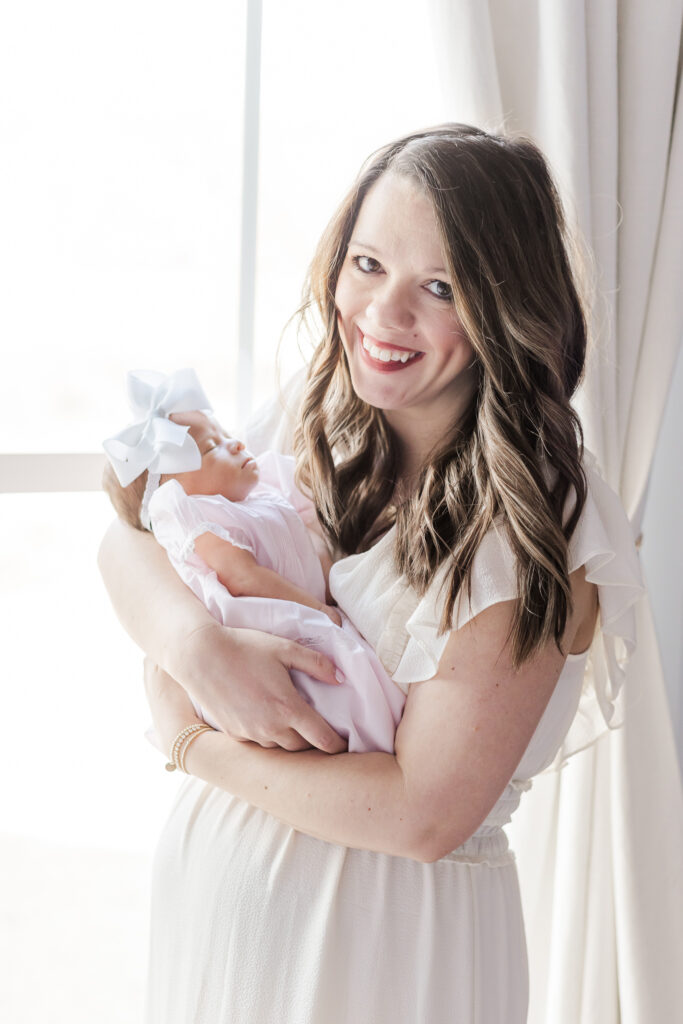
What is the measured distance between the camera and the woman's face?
47.9 inches

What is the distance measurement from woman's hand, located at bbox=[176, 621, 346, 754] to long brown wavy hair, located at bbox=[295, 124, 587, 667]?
7.9 inches

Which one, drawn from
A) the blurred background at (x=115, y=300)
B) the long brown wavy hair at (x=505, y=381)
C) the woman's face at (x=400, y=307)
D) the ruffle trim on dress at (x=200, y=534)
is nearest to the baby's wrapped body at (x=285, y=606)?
the ruffle trim on dress at (x=200, y=534)

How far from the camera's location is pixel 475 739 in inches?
42.7

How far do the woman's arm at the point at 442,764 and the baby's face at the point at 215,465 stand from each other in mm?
435

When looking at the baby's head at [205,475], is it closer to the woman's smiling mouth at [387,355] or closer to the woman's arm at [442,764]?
the woman's smiling mouth at [387,355]

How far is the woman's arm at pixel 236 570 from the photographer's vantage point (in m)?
1.25

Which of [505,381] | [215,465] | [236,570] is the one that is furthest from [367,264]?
[236,570]

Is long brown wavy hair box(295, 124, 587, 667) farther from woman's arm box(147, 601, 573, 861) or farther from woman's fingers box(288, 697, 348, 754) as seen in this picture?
woman's fingers box(288, 697, 348, 754)

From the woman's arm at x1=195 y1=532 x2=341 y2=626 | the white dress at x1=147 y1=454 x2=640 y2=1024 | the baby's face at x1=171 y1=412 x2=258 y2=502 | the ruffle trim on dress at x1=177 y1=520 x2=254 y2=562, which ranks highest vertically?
the baby's face at x1=171 y1=412 x2=258 y2=502

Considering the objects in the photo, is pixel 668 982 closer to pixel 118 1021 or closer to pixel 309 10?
pixel 118 1021

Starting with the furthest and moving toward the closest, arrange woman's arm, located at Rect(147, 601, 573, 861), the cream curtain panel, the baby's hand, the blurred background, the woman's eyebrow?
the blurred background
the cream curtain panel
the baby's hand
the woman's eyebrow
woman's arm, located at Rect(147, 601, 573, 861)

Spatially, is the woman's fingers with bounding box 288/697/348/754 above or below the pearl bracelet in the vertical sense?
above

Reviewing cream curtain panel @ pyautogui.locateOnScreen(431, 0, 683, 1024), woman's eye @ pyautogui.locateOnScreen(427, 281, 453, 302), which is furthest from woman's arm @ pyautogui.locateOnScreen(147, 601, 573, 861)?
cream curtain panel @ pyautogui.locateOnScreen(431, 0, 683, 1024)

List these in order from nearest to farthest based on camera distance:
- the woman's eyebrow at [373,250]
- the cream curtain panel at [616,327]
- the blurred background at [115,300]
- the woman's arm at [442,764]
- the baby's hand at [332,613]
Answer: the woman's arm at [442,764] < the woman's eyebrow at [373,250] < the baby's hand at [332,613] < the cream curtain panel at [616,327] < the blurred background at [115,300]
